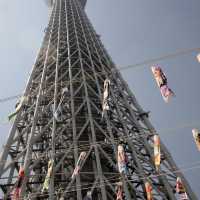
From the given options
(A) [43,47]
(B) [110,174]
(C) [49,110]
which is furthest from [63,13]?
(B) [110,174]

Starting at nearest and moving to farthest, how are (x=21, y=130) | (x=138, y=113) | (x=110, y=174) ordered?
(x=110, y=174) < (x=21, y=130) < (x=138, y=113)

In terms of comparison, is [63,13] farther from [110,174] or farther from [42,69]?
[110,174]

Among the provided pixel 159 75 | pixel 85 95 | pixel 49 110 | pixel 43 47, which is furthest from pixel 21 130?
pixel 43 47

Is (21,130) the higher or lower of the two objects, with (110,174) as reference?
higher

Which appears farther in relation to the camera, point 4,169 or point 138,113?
point 138,113

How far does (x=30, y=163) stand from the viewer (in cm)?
2098

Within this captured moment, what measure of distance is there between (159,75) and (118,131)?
448cm

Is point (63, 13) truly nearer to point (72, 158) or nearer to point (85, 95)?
point (85, 95)

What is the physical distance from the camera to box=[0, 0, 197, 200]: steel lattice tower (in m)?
19.8

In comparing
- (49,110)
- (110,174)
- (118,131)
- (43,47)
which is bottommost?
(110,174)

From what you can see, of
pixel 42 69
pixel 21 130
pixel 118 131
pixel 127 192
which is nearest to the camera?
pixel 127 192

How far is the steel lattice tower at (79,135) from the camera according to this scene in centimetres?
1978

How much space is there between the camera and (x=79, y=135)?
22.0 metres

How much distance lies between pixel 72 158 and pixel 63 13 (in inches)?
1313
